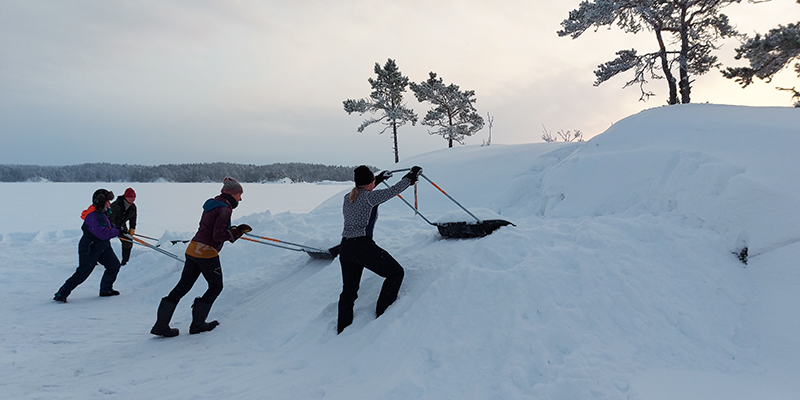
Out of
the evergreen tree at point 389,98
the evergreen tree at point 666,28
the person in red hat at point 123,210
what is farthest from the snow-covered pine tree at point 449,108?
the person in red hat at point 123,210

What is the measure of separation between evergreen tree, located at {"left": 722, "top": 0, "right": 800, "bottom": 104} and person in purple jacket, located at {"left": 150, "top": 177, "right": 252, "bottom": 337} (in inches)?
579

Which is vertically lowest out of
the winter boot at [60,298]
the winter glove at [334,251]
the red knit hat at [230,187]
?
the winter boot at [60,298]

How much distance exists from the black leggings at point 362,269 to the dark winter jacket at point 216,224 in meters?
1.38

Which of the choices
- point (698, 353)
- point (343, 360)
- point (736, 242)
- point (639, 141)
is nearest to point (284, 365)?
point (343, 360)

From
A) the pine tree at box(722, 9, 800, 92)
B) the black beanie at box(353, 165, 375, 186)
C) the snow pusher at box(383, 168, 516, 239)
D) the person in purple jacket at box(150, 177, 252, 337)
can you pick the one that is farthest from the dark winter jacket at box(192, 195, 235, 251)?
the pine tree at box(722, 9, 800, 92)

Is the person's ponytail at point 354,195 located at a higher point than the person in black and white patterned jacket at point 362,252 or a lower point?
higher

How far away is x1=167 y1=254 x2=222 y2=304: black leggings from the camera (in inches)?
171

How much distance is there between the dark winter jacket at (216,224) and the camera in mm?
4230

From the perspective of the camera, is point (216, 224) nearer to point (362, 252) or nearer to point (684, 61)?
point (362, 252)

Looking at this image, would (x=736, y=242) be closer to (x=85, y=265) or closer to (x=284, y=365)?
(x=284, y=365)

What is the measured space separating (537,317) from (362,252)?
1595 millimetres

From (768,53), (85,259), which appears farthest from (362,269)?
(768,53)

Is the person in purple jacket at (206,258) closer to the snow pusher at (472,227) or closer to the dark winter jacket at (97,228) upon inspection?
the snow pusher at (472,227)

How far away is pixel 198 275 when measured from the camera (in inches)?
173
